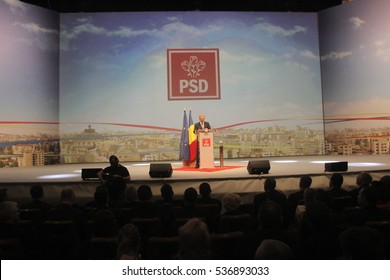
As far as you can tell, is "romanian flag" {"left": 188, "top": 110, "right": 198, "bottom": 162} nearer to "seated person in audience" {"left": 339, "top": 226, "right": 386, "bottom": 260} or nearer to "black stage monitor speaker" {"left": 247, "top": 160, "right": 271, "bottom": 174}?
"black stage monitor speaker" {"left": 247, "top": 160, "right": 271, "bottom": 174}

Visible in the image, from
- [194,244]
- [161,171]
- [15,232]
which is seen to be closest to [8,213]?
[15,232]

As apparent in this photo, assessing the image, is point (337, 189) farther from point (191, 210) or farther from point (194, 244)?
point (194, 244)

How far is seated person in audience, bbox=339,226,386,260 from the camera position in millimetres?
1647

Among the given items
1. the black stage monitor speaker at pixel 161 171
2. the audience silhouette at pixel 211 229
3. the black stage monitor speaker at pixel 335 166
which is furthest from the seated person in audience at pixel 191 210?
the black stage monitor speaker at pixel 335 166

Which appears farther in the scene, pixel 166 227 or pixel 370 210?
pixel 370 210

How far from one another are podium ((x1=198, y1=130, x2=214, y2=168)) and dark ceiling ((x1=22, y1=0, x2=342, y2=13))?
591 cm

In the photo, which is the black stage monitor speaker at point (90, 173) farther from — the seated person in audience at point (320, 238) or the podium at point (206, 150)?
the seated person in audience at point (320, 238)

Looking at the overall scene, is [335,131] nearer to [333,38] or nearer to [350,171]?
[333,38]

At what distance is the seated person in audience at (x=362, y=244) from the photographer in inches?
64.9

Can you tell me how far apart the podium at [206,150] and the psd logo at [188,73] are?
424 centimetres

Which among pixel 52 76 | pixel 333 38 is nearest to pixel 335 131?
pixel 333 38

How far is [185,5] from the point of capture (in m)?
11.9

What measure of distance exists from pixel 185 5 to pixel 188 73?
2.23 meters

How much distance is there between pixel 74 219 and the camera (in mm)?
3164
